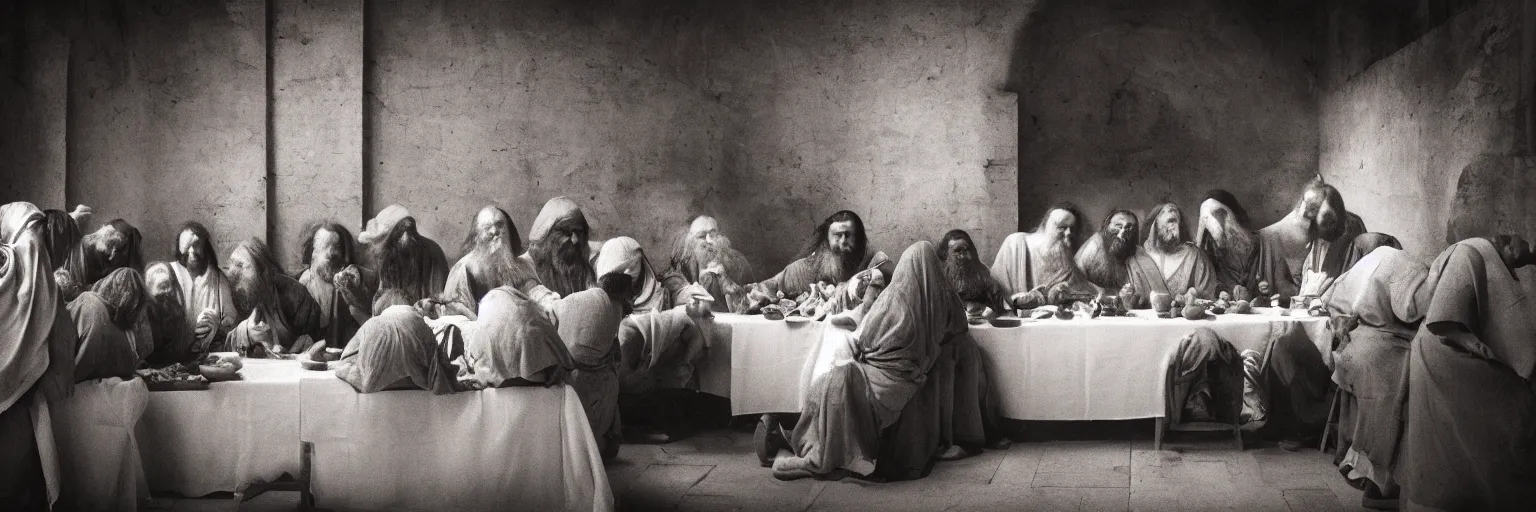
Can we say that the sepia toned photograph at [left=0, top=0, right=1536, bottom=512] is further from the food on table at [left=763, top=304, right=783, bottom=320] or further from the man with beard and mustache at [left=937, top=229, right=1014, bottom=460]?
the food on table at [left=763, top=304, right=783, bottom=320]

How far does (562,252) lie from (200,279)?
7.58 ft

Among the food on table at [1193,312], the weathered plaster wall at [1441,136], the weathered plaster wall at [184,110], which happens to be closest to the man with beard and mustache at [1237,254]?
the weathered plaster wall at [1441,136]

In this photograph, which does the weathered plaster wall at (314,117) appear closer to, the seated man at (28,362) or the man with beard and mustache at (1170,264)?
the seated man at (28,362)

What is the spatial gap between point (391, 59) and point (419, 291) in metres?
2.26

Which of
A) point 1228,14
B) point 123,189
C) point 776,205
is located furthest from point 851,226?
point 123,189

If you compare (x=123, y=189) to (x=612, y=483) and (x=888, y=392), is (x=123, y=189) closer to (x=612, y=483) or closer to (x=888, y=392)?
(x=612, y=483)

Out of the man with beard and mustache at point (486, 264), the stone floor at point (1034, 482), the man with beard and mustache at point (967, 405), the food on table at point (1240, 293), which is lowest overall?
the stone floor at point (1034, 482)

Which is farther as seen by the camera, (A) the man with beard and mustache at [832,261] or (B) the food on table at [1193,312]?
(A) the man with beard and mustache at [832,261]

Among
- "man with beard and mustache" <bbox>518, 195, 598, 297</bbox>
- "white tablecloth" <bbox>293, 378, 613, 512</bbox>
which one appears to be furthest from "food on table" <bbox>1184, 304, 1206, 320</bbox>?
"man with beard and mustache" <bbox>518, 195, 598, 297</bbox>

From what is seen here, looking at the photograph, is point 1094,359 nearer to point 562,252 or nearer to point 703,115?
point 562,252

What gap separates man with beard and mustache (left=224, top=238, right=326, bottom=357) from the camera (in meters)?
6.80

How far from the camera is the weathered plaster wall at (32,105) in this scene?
9.28 m

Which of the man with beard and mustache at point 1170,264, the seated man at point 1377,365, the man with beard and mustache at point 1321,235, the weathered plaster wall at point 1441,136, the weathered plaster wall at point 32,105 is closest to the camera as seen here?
the seated man at point 1377,365

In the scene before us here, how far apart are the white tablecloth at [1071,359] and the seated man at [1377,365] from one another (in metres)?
0.57
